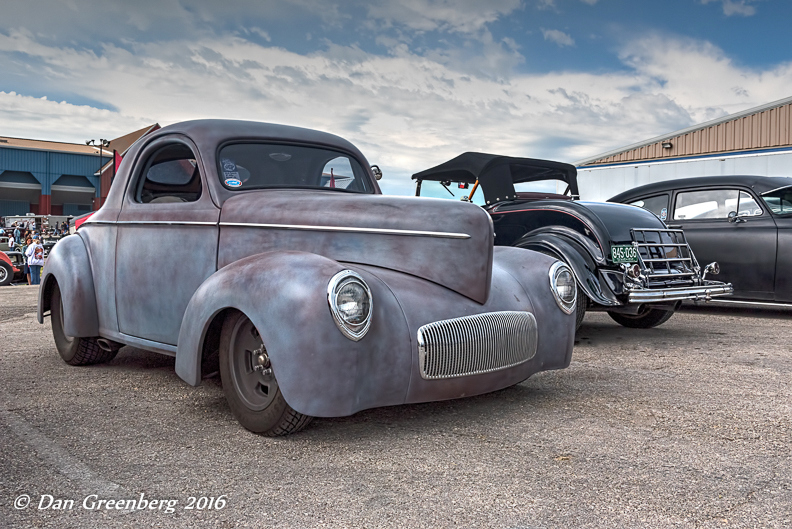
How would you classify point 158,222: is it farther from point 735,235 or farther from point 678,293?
point 735,235

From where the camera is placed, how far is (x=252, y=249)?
349cm

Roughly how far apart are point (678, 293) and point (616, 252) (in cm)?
61

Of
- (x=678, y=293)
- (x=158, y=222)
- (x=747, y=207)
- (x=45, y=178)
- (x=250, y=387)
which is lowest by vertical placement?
(x=250, y=387)

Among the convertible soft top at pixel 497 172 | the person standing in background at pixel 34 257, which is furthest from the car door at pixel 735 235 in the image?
the person standing in background at pixel 34 257

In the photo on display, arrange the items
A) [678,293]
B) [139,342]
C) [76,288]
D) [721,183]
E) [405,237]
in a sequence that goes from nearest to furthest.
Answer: [405,237], [139,342], [76,288], [678,293], [721,183]

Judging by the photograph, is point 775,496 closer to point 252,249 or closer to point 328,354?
point 328,354

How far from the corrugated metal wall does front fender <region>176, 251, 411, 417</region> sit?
18575 mm

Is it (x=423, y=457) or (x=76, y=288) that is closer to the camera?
(x=423, y=457)

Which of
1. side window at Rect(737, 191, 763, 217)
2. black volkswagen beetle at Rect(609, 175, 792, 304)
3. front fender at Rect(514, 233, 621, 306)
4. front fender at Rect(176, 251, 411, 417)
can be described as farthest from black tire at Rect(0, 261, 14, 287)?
side window at Rect(737, 191, 763, 217)

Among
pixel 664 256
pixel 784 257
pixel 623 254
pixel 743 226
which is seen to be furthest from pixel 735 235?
pixel 623 254

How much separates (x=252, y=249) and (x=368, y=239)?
0.63 metres

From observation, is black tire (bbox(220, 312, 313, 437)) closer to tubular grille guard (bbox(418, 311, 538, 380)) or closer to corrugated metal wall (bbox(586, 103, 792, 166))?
tubular grille guard (bbox(418, 311, 538, 380))

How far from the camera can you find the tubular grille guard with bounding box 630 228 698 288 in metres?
5.82

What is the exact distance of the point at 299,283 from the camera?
2842 mm
